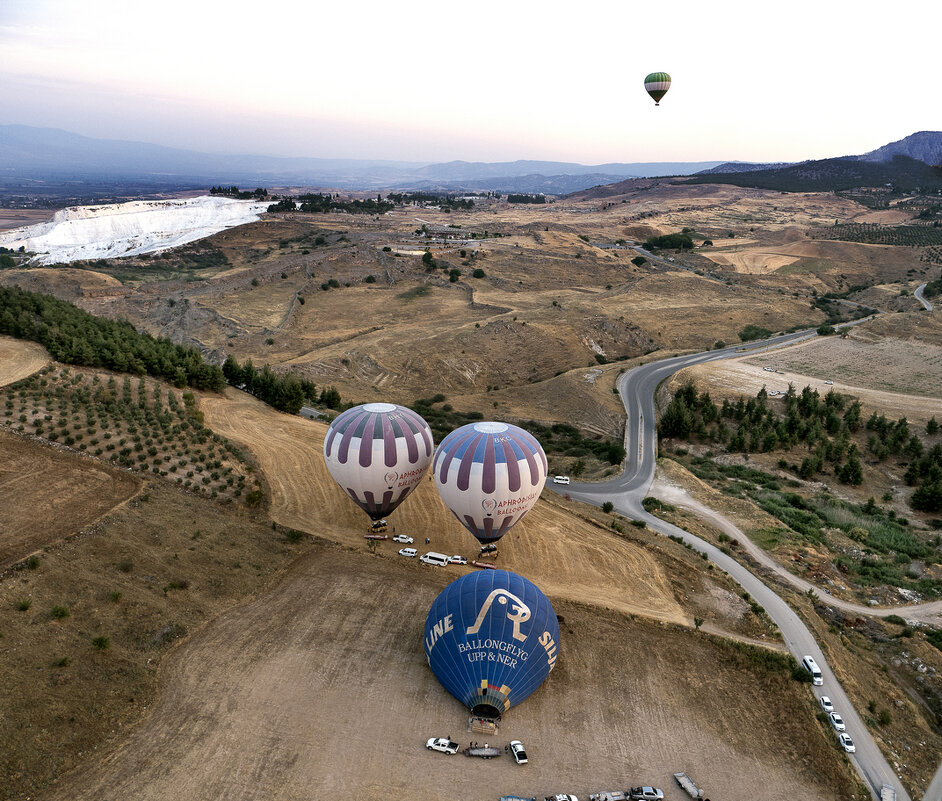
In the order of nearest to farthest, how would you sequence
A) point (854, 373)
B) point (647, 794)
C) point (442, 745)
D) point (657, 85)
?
point (647, 794)
point (442, 745)
point (657, 85)
point (854, 373)

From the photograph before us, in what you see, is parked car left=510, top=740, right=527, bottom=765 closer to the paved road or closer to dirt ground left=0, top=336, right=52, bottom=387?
dirt ground left=0, top=336, right=52, bottom=387

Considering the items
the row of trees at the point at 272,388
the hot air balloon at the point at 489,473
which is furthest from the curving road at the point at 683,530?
the row of trees at the point at 272,388

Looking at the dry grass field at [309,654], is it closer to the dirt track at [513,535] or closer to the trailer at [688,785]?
the dirt track at [513,535]

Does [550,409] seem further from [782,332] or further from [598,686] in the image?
[782,332]

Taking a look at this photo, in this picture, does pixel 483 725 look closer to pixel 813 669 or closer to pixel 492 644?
pixel 492 644

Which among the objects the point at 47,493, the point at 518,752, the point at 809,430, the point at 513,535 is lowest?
the point at 809,430

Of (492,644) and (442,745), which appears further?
(492,644)

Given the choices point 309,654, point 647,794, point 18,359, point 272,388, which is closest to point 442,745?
point 647,794
